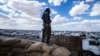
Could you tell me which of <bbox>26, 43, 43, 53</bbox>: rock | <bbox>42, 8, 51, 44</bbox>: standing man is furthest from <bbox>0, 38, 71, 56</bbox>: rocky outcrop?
<bbox>42, 8, 51, 44</bbox>: standing man

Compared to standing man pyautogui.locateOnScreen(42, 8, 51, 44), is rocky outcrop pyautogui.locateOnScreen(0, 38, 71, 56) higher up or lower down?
lower down

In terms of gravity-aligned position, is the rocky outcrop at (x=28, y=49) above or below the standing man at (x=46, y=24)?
below

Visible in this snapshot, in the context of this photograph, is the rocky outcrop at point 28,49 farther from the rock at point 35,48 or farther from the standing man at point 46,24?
the standing man at point 46,24

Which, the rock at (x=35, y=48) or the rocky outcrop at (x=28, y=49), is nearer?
the rocky outcrop at (x=28, y=49)

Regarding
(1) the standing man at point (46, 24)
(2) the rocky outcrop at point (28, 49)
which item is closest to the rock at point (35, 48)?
(2) the rocky outcrop at point (28, 49)

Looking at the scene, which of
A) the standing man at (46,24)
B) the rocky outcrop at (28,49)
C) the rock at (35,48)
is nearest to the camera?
the rocky outcrop at (28,49)

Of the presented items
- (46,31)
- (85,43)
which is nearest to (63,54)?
(46,31)

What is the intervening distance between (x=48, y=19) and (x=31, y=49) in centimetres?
136

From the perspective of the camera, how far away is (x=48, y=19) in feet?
18.9

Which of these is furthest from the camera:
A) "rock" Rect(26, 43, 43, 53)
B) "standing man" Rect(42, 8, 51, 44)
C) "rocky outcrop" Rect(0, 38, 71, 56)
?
"standing man" Rect(42, 8, 51, 44)

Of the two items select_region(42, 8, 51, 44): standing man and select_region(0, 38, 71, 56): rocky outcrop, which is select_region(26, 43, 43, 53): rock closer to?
select_region(0, 38, 71, 56): rocky outcrop

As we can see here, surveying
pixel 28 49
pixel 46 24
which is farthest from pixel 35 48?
pixel 46 24

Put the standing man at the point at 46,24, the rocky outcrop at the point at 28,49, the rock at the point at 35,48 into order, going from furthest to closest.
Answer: the standing man at the point at 46,24
the rock at the point at 35,48
the rocky outcrop at the point at 28,49

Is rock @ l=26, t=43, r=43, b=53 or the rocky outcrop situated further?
rock @ l=26, t=43, r=43, b=53
